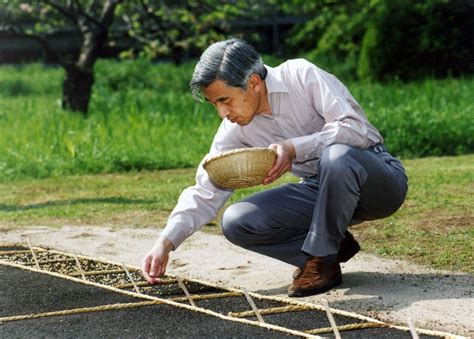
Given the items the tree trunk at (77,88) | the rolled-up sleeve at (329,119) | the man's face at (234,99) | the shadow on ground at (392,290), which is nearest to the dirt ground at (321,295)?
the shadow on ground at (392,290)

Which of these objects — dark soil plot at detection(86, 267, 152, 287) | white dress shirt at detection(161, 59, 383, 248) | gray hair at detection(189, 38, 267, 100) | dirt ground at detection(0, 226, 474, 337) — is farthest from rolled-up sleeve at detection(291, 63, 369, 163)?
dark soil plot at detection(86, 267, 152, 287)

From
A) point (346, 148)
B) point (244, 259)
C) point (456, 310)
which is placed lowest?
point (244, 259)

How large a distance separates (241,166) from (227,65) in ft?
1.44

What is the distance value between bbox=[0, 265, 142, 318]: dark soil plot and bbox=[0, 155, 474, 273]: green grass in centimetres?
160

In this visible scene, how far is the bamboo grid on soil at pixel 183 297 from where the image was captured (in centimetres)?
419

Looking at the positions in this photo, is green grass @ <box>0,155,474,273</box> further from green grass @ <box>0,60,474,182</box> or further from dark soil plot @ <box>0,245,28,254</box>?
dark soil plot @ <box>0,245,28,254</box>

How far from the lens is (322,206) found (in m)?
4.49

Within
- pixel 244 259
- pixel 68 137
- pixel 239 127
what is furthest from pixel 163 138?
pixel 239 127

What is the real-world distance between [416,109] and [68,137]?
3848 millimetres

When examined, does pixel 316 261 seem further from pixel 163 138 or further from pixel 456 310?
pixel 163 138

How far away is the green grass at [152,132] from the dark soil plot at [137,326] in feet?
16.8

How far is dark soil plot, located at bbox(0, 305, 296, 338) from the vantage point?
4.17 meters

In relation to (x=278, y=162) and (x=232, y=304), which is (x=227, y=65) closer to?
(x=278, y=162)

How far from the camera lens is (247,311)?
450 cm
